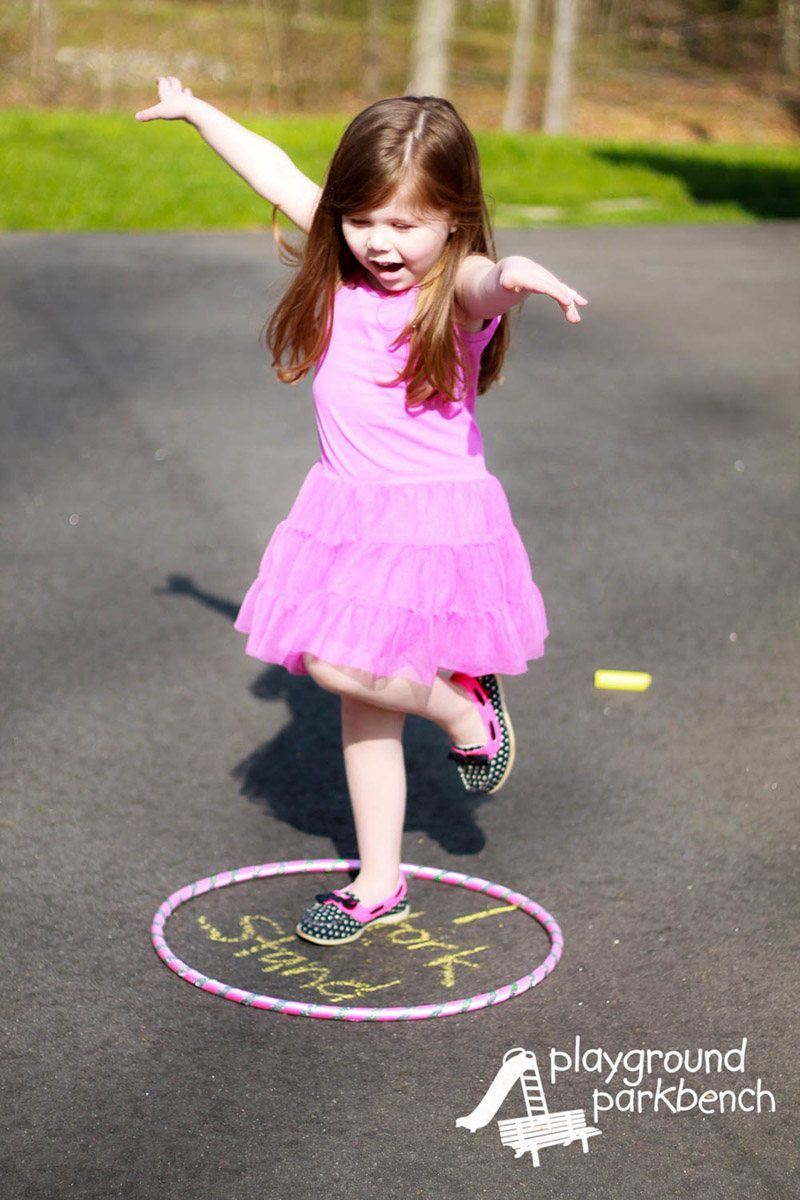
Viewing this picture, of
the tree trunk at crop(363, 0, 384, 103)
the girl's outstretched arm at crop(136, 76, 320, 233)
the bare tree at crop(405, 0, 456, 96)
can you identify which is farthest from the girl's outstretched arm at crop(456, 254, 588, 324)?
the tree trunk at crop(363, 0, 384, 103)

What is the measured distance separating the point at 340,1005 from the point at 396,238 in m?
1.77

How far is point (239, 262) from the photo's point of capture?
463 inches

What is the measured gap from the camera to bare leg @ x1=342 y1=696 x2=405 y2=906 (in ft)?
11.3

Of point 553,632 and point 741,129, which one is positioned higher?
point 553,632

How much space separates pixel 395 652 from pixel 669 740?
1.79 m

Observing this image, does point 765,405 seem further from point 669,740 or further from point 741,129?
point 741,129

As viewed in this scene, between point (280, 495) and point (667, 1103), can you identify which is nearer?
point (667, 1103)

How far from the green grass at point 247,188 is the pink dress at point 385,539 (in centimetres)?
1042

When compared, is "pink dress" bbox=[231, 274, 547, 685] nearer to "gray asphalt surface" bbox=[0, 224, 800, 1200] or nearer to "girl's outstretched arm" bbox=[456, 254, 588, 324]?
"girl's outstretched arm" bbox=[456, 254, 588, 324]

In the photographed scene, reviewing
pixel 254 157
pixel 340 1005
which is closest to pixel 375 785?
pixel 340 1005

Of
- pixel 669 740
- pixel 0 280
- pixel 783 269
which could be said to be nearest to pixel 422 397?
pixel 669 740

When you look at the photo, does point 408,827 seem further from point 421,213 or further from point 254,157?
point 254,157

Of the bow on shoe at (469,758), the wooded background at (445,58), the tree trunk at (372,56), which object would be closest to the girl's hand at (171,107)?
the bow on shoe at (469,758)

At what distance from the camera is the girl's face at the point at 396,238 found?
3.09 metres
